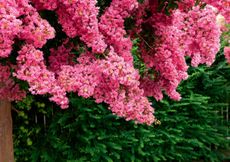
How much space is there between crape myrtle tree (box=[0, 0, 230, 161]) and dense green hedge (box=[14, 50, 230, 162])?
1.55 metres

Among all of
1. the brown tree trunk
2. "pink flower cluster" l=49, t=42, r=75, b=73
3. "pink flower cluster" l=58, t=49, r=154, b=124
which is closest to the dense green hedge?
the brown tree trunk

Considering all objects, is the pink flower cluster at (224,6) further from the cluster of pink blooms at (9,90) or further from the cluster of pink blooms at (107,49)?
the cluster of pink blooms at (9,90)

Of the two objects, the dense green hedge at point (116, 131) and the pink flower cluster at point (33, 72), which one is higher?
the pink flower cluster at point (33, 72)

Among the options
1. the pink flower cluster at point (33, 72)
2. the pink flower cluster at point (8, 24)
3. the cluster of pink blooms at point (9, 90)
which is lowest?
the cluster of pink blooms at point (9, 90)

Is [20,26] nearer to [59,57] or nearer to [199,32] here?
[59,57]

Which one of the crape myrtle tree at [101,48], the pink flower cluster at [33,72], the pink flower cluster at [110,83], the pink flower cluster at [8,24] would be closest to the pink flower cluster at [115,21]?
the crape myrtle tree at [101,48]

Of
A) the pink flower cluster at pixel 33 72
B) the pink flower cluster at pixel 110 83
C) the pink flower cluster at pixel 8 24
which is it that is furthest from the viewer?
the pink flower cluster at pixel 110 83

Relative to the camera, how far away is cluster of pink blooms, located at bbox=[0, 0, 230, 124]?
7.99ft

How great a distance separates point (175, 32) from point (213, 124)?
343 centimetres

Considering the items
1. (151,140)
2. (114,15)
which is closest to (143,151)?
(151,140)

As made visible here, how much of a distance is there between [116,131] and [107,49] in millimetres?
2562

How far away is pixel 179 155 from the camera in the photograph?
5.52 meters

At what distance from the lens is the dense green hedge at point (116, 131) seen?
16.3 feet

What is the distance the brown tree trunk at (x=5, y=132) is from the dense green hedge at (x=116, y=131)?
1443mm
